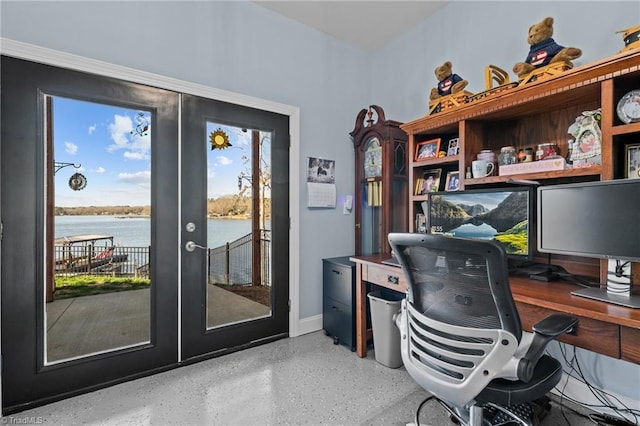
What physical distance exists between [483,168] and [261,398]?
6.70 feet

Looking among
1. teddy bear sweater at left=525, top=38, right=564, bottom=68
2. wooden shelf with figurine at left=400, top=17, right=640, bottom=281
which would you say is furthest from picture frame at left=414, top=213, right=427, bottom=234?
teddy bear sweater at left=525, top=38, right=564, bottom=68

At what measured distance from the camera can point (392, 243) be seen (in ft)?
4.50

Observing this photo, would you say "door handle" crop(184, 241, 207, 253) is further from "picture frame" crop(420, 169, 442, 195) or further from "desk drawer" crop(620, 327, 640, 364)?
"desk drawer" crop(620, 327, 640, 364)

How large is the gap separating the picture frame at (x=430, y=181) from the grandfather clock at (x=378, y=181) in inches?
12.6

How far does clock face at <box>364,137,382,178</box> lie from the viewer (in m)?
2.92

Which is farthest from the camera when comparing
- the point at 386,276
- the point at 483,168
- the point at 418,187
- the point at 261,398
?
the point at 418,187

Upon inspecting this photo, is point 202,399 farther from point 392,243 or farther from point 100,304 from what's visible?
point 392,243

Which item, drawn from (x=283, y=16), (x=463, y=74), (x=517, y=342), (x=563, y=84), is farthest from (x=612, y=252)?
(x=283, y=16)

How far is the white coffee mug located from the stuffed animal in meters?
0.56

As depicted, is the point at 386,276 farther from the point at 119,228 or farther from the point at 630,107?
the point at 119,228

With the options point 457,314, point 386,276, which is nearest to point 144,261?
point 386,276

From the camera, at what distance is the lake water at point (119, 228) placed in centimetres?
197

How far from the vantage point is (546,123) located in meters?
2.01

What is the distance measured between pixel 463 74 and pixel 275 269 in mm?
2284
